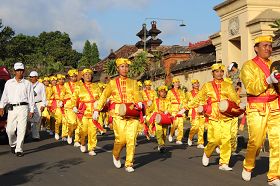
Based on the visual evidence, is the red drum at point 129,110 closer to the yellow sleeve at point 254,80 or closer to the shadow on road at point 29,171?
the shadow on road at point 29,171

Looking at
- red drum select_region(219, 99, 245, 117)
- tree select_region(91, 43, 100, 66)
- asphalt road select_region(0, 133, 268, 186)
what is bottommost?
asphalt road select_region(0, 133, 268, 186)

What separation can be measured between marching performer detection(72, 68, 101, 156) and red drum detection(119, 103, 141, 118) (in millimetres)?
2386

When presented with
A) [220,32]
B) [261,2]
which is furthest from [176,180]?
[220,32]

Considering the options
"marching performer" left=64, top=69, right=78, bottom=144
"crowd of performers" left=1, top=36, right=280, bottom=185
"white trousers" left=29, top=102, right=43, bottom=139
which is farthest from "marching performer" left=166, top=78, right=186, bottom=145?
"white trousers" left=29, top=102, right=43, bottom=139

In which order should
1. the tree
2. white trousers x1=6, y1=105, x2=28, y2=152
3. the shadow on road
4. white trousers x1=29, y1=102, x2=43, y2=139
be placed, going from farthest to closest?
the tree < white trousers x1=29, y1=102, x2=43, y2=139 < white trousers x1=6, y1=105, x2=28, y2=152 < the shadow on road

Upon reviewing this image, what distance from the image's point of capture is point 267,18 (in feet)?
57.8

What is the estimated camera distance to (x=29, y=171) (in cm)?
906

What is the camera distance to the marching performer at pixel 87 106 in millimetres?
11344

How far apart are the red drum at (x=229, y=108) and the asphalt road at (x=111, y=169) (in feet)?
3.31

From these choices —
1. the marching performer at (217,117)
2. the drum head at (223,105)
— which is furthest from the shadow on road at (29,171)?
the drum head at (223,105)

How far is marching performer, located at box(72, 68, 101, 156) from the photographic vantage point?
11344 mm

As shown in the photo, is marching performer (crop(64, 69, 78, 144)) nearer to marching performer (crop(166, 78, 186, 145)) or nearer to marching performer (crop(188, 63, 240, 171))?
marching performer (crop(166, 78, 186, 145))

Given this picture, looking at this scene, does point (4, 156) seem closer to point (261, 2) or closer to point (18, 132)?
point (18, 132)

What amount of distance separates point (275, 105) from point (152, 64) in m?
22.3
